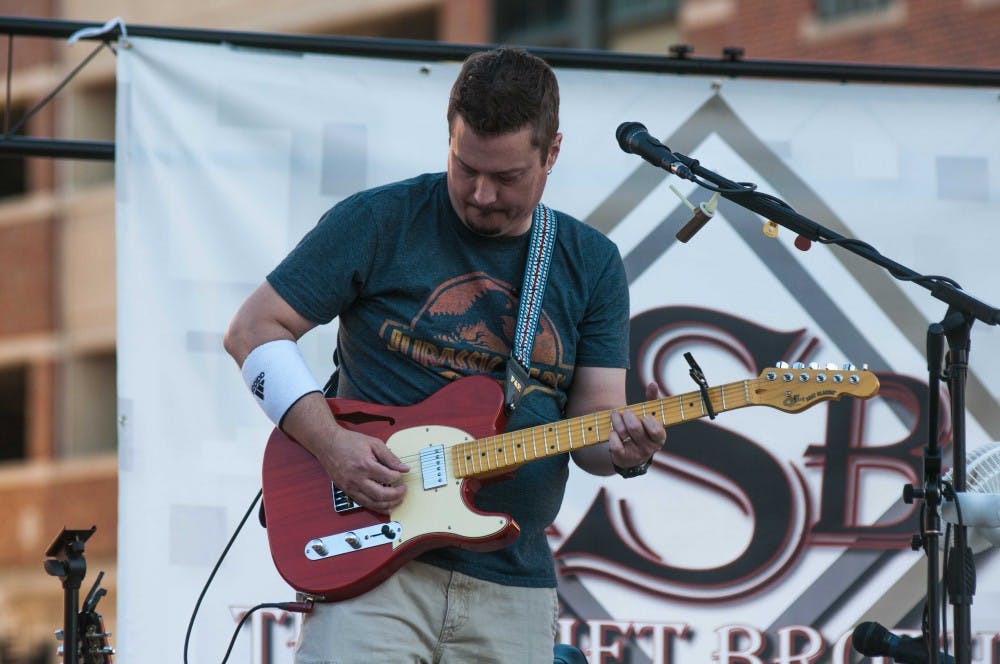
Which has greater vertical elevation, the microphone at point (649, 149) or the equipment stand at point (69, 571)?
the microphone at point (649, 149)

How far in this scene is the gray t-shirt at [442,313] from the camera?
337 centimetres

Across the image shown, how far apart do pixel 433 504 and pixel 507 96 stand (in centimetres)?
95

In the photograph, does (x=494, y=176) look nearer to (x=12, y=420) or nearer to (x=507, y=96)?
(x=507, y=96)

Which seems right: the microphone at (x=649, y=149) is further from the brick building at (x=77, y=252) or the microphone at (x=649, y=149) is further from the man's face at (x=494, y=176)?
the brick building at (x=77, y=252)

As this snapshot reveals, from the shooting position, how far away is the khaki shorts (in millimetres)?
3215

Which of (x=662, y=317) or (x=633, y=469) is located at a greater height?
(x=662, y=317)

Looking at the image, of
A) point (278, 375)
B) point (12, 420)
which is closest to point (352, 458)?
point (278, 375)

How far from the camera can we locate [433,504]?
3301mm

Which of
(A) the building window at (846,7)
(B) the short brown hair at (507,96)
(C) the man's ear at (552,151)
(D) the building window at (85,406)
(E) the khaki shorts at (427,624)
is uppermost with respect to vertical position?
(A) the building window at (846,7)

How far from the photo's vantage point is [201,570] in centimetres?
461

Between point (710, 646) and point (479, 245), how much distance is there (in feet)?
6.13

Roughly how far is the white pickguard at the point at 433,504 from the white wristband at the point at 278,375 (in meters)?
0.24

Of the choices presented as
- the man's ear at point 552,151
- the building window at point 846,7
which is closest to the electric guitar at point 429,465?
the man's ear at point 552,151

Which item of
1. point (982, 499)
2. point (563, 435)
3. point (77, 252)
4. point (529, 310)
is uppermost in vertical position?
point (77, 252)
